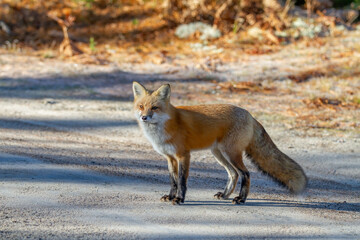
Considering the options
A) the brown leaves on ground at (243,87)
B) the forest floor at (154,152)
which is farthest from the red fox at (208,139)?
the brown leaves on ground at (243,87)

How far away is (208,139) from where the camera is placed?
583 centimetres

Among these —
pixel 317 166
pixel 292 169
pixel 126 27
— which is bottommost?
pixel 317 166

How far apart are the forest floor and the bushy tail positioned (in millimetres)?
307

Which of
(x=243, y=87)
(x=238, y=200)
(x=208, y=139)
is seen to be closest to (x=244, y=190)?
(x=238, y=200)

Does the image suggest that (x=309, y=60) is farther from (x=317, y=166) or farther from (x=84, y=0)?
(x=84, y=0)

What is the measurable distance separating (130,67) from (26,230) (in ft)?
31.5

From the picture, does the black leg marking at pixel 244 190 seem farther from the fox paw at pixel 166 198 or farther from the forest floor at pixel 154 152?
the fox paw at pixel 166 198

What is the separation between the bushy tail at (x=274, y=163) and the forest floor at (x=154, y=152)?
1.01 ft

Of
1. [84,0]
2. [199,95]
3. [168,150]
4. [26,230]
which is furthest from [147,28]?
[26,230]

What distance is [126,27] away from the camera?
16594 mm

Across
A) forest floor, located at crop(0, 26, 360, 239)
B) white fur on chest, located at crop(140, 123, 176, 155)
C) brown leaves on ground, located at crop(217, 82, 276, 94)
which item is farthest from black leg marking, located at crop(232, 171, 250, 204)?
brown leaves on ground, located at crop(217, 82, 276, 94)

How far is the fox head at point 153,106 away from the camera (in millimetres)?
5535

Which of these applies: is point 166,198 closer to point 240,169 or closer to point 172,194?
point 172,194

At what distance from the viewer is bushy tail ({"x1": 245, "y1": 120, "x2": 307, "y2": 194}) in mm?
5887
